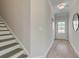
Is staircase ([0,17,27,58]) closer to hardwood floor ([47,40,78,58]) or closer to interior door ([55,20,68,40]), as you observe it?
hardwood floor ([47,40,78,58])

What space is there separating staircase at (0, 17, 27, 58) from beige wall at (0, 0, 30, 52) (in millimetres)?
204

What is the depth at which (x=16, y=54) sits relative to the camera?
2805mm

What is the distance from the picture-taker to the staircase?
8.91 ft

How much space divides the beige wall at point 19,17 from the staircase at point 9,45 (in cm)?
20

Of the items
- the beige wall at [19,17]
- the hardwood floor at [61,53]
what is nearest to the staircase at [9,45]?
the beige wall at [19,17]

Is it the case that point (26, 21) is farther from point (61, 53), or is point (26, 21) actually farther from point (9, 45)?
point (61, 53)

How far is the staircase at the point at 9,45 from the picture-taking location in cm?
272

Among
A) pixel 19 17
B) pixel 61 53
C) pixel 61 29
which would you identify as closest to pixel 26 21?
→ pixel 19 17

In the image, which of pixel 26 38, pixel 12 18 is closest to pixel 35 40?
pixel 26 38

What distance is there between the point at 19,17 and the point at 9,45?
1060mm

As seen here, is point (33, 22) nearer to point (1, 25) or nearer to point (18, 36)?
point (18, 36)

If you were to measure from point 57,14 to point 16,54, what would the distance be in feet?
27.7

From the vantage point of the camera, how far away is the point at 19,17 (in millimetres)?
3555

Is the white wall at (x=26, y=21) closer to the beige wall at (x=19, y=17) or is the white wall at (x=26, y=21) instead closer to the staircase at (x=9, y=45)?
the beige wall at (x=19, y=17)
